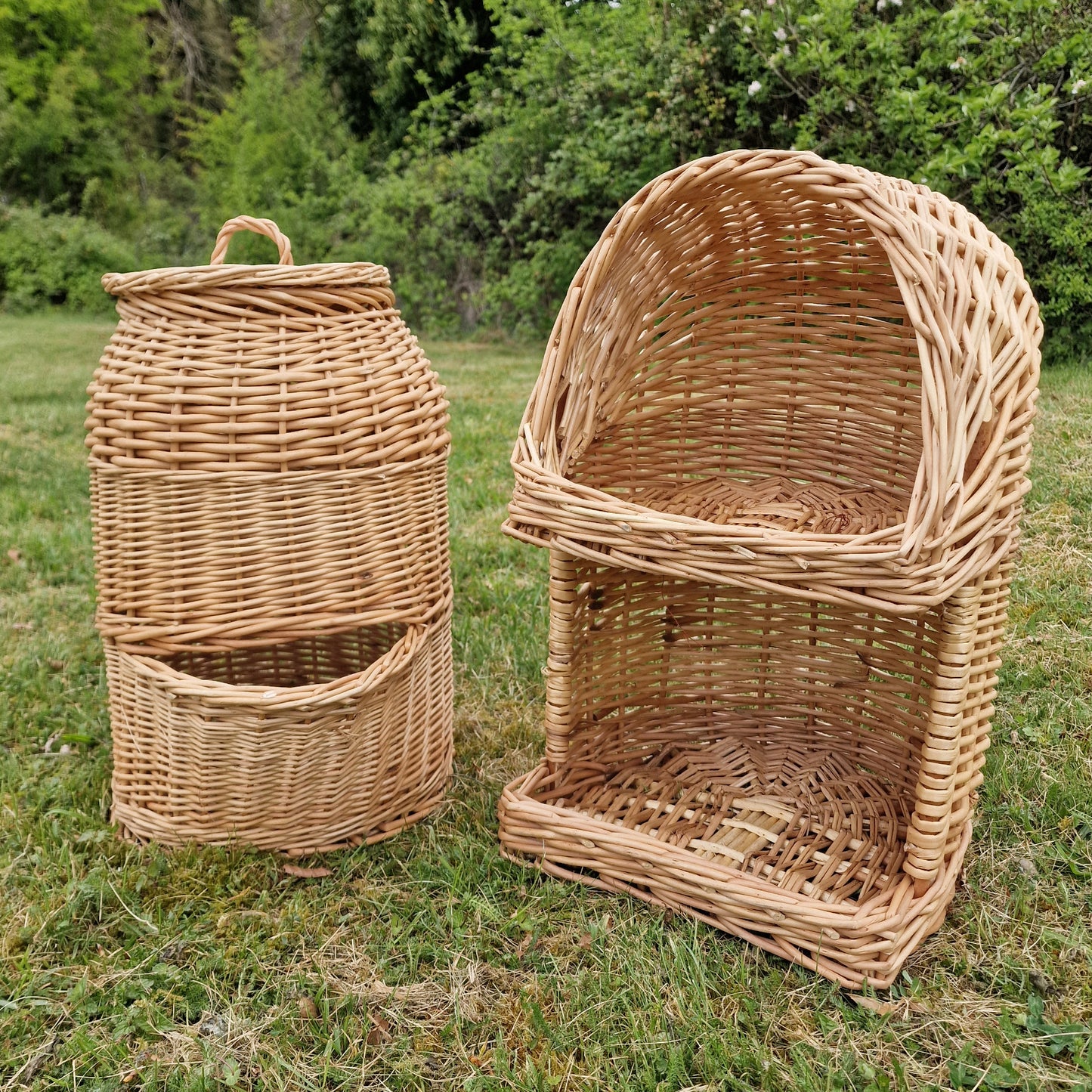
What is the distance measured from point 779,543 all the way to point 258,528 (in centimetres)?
96

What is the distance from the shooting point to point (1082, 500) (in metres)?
3.26

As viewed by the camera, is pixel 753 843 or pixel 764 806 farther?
pixel 764 806

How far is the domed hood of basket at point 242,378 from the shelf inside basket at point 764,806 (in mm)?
848

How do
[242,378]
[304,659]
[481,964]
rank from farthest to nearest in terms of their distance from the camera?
[304,659]
[242,378]
[481,964]

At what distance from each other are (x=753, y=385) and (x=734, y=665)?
0.67m

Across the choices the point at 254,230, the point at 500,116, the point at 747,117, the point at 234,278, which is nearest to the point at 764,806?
the point at 234,278

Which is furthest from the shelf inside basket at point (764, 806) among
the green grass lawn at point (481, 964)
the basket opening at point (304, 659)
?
the basket opening at point (304, 659)

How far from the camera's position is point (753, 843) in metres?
2.02

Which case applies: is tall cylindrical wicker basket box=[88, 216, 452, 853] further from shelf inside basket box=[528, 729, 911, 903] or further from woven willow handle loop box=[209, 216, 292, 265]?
shelf inside basket box=[528, 729, 911, 903]

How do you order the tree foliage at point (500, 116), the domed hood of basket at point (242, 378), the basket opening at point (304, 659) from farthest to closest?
the tree foliage at point (500, 116) → the basket opening at point (304, 659) → the domed hood of basket at point (242, 378)

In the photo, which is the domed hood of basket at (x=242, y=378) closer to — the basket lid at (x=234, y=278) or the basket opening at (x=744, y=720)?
the basket lid at (x=234, y=278)

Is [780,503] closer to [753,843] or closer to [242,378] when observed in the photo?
[753,843]

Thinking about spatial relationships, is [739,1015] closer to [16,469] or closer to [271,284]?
[271,284]

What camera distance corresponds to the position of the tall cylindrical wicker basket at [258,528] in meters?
1.88
